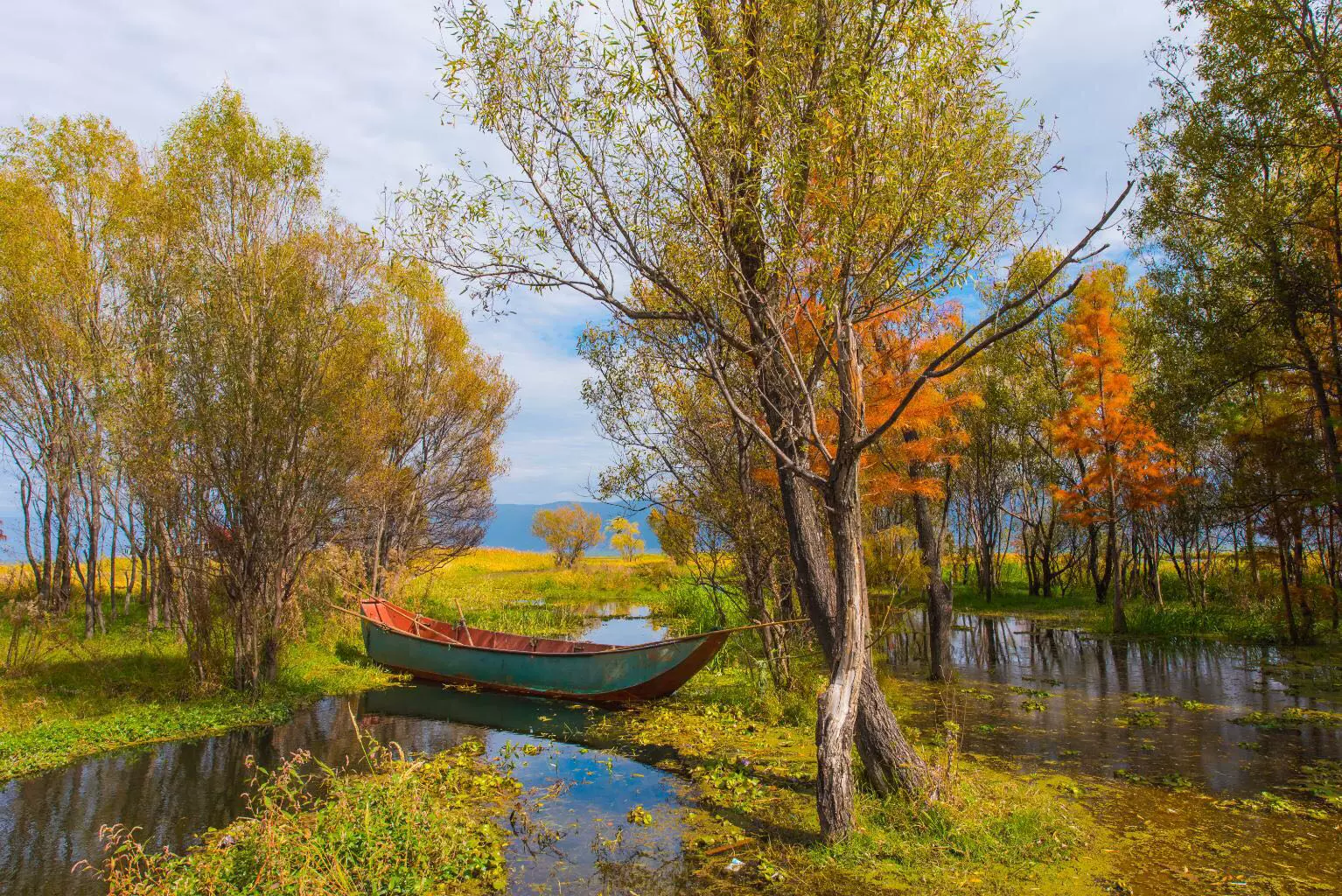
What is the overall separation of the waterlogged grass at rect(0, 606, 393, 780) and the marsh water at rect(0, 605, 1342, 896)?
1.28 feet

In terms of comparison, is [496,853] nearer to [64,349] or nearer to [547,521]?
[64,349]

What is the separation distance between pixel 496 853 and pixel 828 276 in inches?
217

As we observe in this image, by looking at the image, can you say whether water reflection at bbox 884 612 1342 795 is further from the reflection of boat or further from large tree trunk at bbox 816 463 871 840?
the reflection of boat

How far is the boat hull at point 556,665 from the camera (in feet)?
37.2

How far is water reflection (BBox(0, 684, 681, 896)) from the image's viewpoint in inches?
229

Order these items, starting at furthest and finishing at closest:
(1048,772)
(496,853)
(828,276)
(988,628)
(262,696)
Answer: (988,628) → (262,696) → (1048,772) → (828,276) → (496,853)

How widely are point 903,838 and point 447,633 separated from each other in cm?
1321

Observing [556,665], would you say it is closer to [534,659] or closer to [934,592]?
[534,659]

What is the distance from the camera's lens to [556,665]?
500 inches

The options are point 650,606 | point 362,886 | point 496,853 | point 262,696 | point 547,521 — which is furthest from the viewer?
point 547,521

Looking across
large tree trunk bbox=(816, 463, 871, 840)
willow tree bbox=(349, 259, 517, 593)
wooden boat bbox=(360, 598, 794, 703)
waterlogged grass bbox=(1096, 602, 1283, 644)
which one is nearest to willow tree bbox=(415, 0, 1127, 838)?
large tree trunk bbox=(816, 463, 871, 840)

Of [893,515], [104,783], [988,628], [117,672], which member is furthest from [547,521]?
[104,783]

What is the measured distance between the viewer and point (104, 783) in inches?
311

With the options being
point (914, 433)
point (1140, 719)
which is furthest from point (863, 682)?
point (914, 433)
